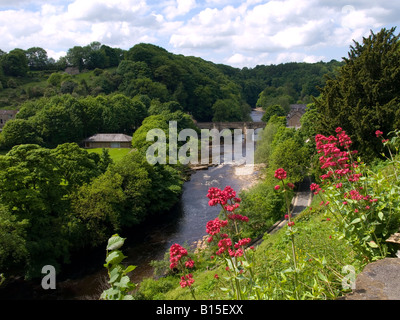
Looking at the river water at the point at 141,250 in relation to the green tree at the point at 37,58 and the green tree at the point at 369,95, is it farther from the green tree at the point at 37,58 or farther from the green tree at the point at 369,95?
the green tree at the point at 37,58

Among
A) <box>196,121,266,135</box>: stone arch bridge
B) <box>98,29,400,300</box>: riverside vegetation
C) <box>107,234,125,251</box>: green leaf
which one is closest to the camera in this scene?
<box>107,234,125,251</box>: green leaf

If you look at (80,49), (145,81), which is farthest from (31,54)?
(145,81)

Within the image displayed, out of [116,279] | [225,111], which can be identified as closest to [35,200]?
[116,279]

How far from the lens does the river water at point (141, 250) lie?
22344 millimetres

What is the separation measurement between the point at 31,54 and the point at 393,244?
15006 centimetres

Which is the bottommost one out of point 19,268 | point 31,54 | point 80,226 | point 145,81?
point 19,268

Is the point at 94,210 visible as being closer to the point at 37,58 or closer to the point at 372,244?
the point at 372,244

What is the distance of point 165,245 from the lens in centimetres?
2825

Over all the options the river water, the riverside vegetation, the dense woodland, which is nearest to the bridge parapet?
the dense woodland

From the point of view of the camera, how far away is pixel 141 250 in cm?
2767

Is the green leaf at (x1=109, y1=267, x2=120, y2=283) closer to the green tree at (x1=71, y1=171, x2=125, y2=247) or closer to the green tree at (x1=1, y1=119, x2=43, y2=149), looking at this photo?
the green tree at (x1=71, y1=171, x2=125, y2=247)

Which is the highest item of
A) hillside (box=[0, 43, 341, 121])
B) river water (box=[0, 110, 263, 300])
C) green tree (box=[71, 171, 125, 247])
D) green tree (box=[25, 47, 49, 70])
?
green tree (box=[25, 47, 49, 70])

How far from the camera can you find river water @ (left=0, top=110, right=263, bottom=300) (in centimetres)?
2234

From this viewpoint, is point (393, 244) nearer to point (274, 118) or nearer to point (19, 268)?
point (19, 268)
